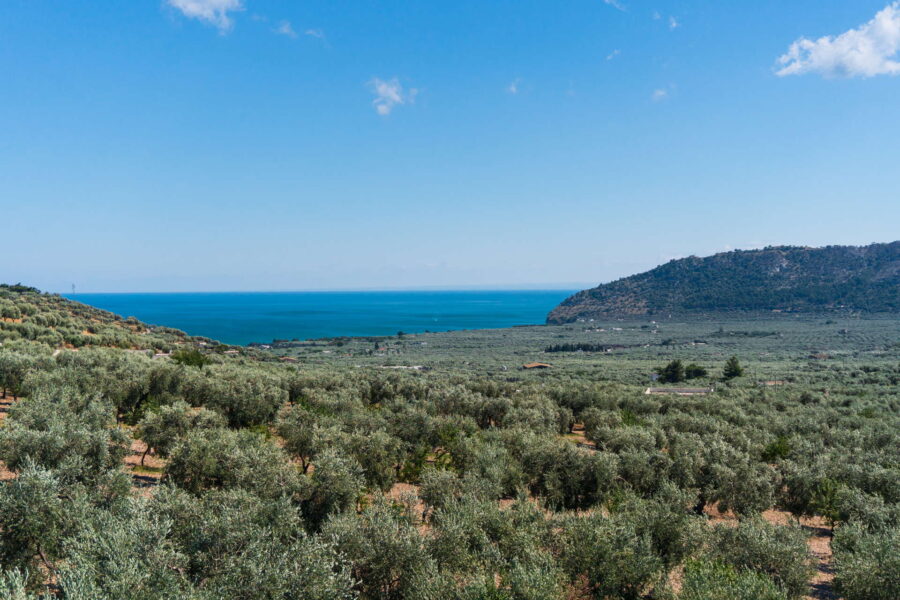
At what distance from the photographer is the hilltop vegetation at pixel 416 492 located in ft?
37.1

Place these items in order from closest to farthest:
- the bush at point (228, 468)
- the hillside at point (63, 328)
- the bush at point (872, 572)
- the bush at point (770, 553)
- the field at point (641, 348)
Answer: the bush at point (872, 572), the bush at point (770, 553), the bush at point (228, 468), the hillside at point (63, 328), the field at point (641, 348)

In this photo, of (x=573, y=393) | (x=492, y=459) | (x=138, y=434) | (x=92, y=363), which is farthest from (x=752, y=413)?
(x=92, y=363)

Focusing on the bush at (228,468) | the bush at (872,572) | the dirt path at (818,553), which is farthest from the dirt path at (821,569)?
the bush at (228,468)

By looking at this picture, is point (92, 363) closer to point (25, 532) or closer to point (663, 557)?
point (25, 532)

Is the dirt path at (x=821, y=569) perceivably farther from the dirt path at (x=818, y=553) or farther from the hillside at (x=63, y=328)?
the hillside at (x=63, y=328)

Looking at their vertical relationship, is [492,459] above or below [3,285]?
below

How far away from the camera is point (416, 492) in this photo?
67.9 feet

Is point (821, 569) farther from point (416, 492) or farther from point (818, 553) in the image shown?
point (416, 492)

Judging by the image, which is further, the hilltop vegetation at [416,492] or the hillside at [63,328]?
the hillside at [63,328]

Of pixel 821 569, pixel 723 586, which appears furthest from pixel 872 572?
pixel 821 569

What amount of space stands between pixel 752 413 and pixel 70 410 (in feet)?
158

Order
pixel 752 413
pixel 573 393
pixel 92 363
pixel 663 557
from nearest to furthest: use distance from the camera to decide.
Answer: pixel 663 557, pixel 92 363, pixel 752 413, pixel 573 393

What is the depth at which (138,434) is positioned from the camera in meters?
21.9

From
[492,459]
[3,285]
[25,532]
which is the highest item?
[3,285]
